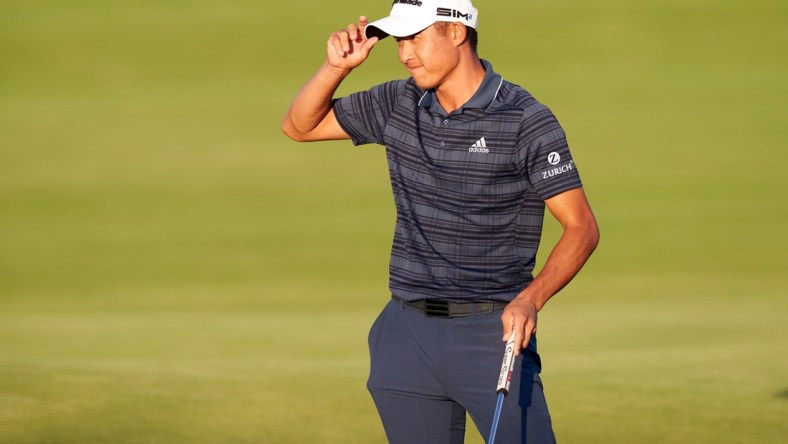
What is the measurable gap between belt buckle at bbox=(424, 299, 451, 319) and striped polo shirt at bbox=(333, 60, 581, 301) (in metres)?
0.02

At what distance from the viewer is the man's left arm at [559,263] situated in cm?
459

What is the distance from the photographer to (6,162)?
16.1m

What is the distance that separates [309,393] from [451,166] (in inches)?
163

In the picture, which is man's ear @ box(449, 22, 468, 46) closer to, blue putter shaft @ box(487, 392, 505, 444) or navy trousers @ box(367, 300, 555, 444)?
navy trousers @ box(367, 300, 555, 444)

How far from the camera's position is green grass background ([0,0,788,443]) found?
34.0 feet

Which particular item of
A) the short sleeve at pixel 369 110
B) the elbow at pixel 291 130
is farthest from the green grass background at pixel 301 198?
the short sleeve at pixel 369 110

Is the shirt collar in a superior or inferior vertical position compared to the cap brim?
inferior

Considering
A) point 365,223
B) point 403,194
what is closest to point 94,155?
point 365,223

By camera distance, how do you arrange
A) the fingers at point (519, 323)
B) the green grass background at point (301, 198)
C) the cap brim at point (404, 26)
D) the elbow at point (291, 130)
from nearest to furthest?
the fingers at point (519, 323) → the cap brim at point (404, 26) → the elbow at point (291, 130) → the green grass background at point (301, 198)

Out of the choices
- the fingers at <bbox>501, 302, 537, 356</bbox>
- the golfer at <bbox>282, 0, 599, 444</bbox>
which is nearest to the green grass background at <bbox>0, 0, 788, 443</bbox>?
the golfer at <bbox>282, 0, 599, 444</bbox>

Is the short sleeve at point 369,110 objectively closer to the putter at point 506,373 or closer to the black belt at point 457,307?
the black belt at point 457,307

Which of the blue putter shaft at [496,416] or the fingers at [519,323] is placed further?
the blue putter shaft at [496,416]

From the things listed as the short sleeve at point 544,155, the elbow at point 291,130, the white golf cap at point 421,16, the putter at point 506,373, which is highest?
the white golf cap at point 421,16

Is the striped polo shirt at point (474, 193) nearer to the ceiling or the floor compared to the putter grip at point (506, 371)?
nearer to the ceiling
